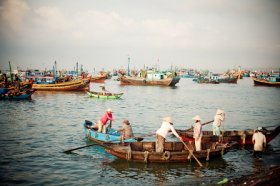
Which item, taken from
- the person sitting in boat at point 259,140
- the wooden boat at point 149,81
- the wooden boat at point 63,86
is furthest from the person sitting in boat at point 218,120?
the wooden boat at point 149,81

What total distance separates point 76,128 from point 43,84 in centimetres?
2763

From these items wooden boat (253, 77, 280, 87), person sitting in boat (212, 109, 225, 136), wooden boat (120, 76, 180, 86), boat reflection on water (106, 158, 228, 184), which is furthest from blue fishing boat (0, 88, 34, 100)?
wooden boat (253, 77, 280, 87)

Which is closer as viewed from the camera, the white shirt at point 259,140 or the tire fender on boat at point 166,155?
the tire fender on boat at point 166,155

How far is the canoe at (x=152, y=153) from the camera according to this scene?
34.9 ft

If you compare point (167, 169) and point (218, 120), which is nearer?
point (167, 169)

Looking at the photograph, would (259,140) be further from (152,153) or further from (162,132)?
(152,153)

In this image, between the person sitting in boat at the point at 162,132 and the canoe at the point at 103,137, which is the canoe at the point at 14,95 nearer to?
the canoe at the point at 103,137

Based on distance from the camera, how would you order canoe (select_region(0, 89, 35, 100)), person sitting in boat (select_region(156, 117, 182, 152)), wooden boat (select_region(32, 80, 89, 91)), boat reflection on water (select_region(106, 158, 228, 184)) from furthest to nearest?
wooden boat (select_region(32, 80, 89, 91)) < canoe (select_region(0, 89, 35, 100)) < person sitting in boat (select_region(156, 117, 182, 152)) < boat reflection on water (select_region(106, 158, 228, 184))

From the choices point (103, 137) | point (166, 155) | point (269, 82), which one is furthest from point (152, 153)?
point (269, 82)

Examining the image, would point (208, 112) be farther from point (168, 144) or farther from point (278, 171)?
point (278, 171)

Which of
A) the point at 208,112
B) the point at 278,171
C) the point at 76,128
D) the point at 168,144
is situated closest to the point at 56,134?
the point at 76,128

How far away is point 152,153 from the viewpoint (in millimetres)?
10602

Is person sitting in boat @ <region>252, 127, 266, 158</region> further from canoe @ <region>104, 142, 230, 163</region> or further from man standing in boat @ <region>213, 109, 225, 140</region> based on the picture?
man standing in boat @ <region>213, 109, 225, 140</region>

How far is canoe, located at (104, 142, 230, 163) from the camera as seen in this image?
1062 cm
